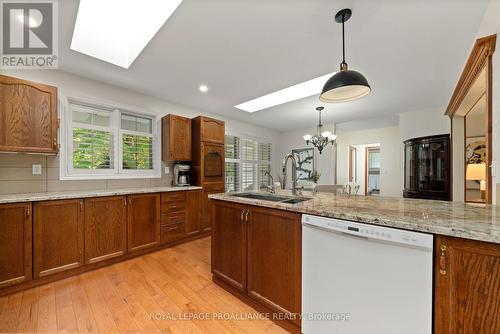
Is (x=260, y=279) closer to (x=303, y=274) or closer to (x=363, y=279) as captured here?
(x=303, y=274)

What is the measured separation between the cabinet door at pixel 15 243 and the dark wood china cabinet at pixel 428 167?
5626mm

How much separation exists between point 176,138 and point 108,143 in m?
0.99

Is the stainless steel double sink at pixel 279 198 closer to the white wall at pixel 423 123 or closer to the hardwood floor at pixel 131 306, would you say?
the hardwood floor at pixel 131 306

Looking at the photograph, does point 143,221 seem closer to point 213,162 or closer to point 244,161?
point 213,162

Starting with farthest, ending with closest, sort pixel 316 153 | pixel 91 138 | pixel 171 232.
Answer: pixel 316 153 < pixel 171 232 < pixel 91 138

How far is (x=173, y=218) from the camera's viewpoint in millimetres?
3104

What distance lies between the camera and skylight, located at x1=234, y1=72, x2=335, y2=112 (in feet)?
9.78

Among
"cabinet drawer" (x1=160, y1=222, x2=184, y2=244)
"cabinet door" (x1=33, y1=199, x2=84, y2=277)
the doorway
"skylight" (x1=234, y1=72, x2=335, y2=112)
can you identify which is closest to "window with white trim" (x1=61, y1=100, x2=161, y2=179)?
"cabinet door" (x1=33, y1=199, x2=84, y2=277)

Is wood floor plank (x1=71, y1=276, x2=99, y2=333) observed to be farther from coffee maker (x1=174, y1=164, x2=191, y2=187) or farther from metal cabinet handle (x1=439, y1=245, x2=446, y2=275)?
metal cabinet handle (x1=439, y1=245, x2=446, y2=275)

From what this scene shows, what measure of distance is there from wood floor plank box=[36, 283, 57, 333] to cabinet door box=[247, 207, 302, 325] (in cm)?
151

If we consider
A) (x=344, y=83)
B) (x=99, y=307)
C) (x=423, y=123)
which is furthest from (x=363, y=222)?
(x=423, y=123)

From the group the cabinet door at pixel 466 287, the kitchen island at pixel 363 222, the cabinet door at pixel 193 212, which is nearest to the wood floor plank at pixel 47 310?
the kitchen island at pixel 363 222

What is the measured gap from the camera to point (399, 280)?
3.25ft
